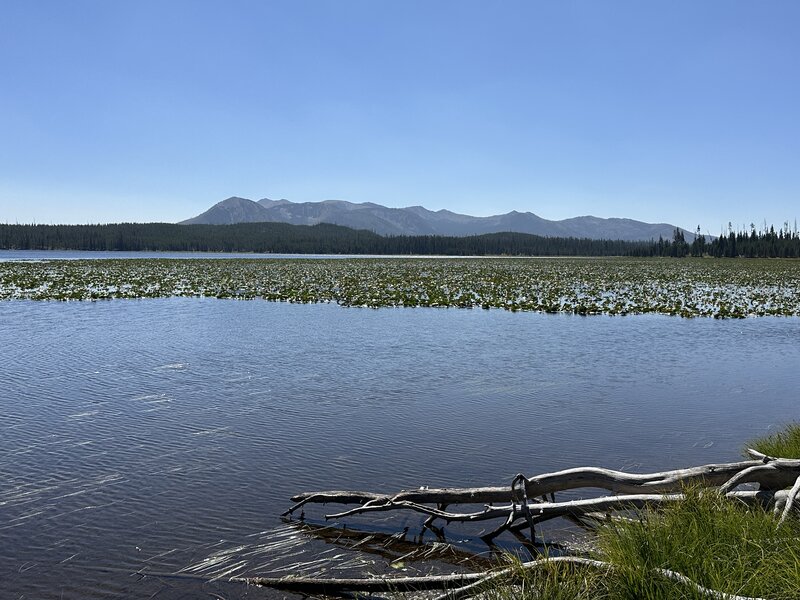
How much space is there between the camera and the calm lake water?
674 centimetres

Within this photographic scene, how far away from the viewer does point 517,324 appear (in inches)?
1037

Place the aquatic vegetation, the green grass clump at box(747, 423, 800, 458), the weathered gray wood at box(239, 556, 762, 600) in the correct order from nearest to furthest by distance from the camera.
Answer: the weathered gray wood at box(239, 556, 762, 600) → the green grass clump at box(747, 423, 800, 458) → the aquatic vegetation

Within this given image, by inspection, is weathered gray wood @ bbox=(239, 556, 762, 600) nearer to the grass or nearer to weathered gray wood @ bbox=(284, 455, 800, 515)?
the grass

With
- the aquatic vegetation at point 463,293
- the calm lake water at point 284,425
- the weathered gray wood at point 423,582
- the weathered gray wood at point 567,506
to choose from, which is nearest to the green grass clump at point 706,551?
the weathered gray wood at point 423,582

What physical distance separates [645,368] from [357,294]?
24176mm

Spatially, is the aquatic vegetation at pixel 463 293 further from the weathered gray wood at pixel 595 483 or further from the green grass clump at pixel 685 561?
the green grass clump at pixel 685 561

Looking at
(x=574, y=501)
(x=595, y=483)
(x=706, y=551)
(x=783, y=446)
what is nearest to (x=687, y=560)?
(x=706, y=551)

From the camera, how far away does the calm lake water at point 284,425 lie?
265 inches

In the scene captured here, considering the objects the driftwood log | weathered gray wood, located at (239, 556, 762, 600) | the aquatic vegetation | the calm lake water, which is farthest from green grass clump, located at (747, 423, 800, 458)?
the aquatic vegetation

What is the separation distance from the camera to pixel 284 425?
11203mm

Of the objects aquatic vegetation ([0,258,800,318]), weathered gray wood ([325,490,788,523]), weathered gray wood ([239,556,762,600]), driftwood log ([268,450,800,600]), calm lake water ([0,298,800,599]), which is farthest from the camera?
aquatic vegetation ([0,258,800,318])

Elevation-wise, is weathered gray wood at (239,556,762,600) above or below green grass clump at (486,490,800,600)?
below

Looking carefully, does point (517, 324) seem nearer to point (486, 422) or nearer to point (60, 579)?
point (486, 422)

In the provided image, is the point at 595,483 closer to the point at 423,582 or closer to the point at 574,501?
the point at 574,501
